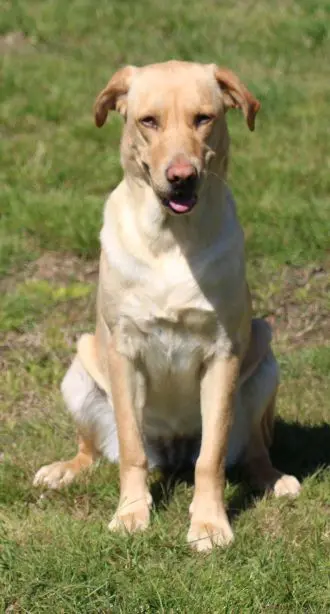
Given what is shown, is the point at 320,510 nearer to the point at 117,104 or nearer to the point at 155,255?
the point at 155,255

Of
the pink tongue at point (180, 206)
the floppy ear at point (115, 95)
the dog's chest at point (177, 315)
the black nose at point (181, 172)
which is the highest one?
the floppy ear at point (115, 95)

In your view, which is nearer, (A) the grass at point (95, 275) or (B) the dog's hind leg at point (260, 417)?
(A) the grass at point (95, 275)

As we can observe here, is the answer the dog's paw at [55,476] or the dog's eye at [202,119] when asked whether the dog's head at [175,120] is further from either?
the dog's paw at [55,476]

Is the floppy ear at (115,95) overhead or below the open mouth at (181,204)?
overhead

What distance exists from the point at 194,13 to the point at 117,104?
19.4ft

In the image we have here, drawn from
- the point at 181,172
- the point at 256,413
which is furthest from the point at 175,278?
the point at 256,413

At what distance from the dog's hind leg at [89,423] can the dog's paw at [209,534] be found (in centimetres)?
72

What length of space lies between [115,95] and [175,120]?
372 mm

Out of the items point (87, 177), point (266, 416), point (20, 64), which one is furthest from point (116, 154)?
point (266, 416)

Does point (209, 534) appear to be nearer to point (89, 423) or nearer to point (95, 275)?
point (89, 423)

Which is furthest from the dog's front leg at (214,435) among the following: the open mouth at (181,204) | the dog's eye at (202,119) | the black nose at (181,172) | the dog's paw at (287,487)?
the dog's eye at (202,119)

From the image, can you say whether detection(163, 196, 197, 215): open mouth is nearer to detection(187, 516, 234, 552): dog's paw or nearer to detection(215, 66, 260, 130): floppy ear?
detection(215, 66, 260, 130): floppy ear

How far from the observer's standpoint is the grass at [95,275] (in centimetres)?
338

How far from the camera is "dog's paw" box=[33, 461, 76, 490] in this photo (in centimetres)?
424
